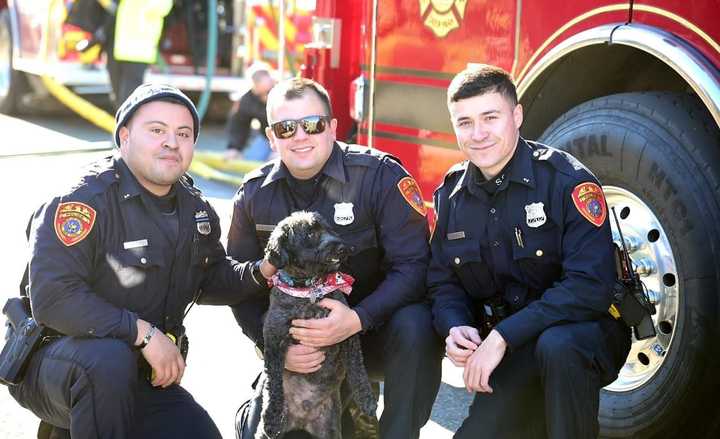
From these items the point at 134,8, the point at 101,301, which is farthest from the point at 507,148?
the point at 134,8

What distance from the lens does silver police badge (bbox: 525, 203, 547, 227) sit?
309 centimetres

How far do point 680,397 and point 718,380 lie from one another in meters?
0.13

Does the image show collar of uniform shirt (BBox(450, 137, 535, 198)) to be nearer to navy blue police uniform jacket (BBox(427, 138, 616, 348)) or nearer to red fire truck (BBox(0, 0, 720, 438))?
navy blue police uniform jacket (BBox(427, 138, 616, 348))

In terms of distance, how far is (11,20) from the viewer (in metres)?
11.4

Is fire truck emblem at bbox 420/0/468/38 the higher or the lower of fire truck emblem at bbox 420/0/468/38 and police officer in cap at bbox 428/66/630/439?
the higher

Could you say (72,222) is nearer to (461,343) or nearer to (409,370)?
(409,370)

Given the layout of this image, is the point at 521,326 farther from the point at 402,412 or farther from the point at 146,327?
the point at 146,327

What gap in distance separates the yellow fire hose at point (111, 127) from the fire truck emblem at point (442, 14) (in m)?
4.62

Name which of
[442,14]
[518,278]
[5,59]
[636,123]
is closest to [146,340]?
[518,278]

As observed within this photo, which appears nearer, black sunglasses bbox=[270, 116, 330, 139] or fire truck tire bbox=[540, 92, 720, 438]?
fire truck tire bbox=[540, 92, 720, 438]

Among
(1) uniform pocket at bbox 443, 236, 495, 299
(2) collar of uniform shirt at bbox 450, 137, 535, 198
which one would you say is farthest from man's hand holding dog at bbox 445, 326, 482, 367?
(2) collar of uniform shirt at bbox 450, 137, 535, 198

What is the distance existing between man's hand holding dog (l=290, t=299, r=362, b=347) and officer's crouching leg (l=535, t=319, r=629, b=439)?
0.61 metres

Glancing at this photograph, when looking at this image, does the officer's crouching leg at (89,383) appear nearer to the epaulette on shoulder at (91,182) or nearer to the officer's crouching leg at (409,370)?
the epaulette on shoulder at (91,182)

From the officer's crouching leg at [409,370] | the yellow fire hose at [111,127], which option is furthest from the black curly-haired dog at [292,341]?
the yellow fire hose at [111,127]
